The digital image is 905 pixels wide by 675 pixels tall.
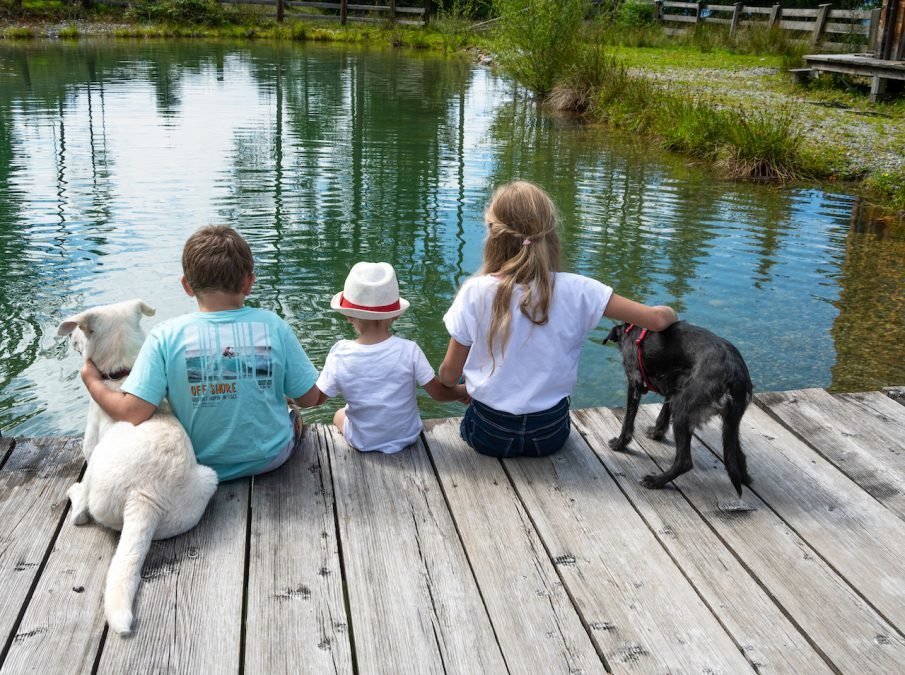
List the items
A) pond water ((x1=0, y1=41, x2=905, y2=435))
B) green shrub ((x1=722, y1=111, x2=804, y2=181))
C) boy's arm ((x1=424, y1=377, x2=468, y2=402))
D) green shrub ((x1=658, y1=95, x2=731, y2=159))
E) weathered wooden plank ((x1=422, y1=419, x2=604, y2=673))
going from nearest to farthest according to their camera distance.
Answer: weathered wooden plank ((x1=422, y1=419, x2=604, y2=673)) < boy's arm ((x1=424, y1=377, x2=468, y2=402)) < pond water ((x1=0, y1=41, x2=905, y2=435)) < green shrub ((x1=722, y1=111, x2=804, y2=181)) < green shrub ((x1=658, y1=95, x2=731, y2=159))

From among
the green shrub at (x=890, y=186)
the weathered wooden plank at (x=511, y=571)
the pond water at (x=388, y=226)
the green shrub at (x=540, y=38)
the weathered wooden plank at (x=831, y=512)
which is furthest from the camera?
the green shrub at (x=540, y=38)

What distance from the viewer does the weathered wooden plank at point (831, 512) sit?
2662mm

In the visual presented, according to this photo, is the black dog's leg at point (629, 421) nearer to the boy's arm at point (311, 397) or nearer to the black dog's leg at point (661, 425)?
the black dog's leg at point (661, 425)

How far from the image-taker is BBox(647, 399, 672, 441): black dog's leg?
11.5ft

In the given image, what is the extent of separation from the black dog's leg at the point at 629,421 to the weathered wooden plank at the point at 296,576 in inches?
49.0

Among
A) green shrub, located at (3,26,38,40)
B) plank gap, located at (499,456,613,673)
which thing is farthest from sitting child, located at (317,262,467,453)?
green shrub, located at (3,26,38,40)

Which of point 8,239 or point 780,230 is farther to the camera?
point 780,230

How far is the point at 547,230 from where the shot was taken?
3.06 m

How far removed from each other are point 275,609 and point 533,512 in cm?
101

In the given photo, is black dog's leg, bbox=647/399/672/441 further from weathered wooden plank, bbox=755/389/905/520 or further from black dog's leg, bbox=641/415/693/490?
weathered wooden plank, bbox=755/389/905/520

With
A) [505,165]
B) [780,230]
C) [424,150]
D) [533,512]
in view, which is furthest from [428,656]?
[424,150]

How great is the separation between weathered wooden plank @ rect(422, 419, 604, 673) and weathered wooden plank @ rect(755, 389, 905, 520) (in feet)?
4.73

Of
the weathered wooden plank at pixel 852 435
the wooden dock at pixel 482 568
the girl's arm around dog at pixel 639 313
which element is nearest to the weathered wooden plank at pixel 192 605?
the wooden dock at pixel 482 568

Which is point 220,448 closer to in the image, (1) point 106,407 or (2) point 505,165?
(1) point 106,407
